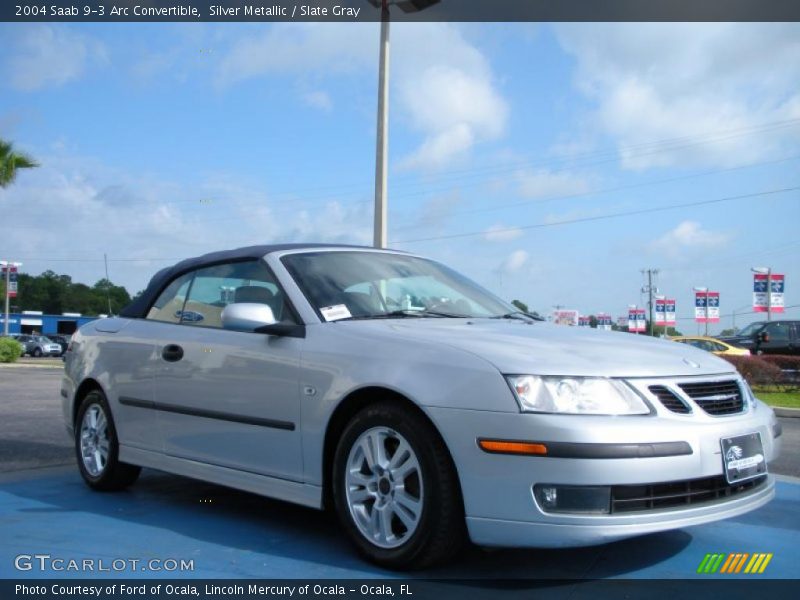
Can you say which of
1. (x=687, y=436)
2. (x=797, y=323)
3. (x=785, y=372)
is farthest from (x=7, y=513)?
(x=797, y=323)

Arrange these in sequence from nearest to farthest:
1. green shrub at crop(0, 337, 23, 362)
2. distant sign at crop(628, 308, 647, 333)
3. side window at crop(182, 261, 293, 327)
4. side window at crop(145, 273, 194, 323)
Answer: side window at crop(182, 261, 293, 327)
side window at crop(145, 273, 194, 323)
green shrub at crop(0, 337, 23, 362)
distant sign at crop(628, 308, 647, 333)

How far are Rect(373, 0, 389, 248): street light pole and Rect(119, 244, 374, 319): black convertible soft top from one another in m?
11.4

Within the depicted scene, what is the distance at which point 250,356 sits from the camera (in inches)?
173

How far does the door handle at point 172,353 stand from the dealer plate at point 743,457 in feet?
9.55

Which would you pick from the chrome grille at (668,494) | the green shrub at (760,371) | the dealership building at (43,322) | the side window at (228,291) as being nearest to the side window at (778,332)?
the green shrub at (760,371)

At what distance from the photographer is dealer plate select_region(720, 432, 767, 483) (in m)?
3.57

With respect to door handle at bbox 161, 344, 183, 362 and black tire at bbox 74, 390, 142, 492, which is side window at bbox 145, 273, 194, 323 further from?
black tire at bbox 74, 390, 142, 492

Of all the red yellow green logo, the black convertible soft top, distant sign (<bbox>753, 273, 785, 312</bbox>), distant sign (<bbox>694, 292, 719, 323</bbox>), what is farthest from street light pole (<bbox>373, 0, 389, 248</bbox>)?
distant sign (<bbox>694, 292, 719, 323</bbox>)

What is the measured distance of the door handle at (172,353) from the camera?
4.88 metres

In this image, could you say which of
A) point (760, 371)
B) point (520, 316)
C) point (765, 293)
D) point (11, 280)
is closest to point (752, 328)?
point (760, 371)

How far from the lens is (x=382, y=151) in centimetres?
1712

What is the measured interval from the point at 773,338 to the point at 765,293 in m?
14.7

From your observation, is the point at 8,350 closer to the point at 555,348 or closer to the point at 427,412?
the point at 427,412

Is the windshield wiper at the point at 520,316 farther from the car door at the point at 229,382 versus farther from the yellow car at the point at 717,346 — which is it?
the yellow car at the point at 717,346
